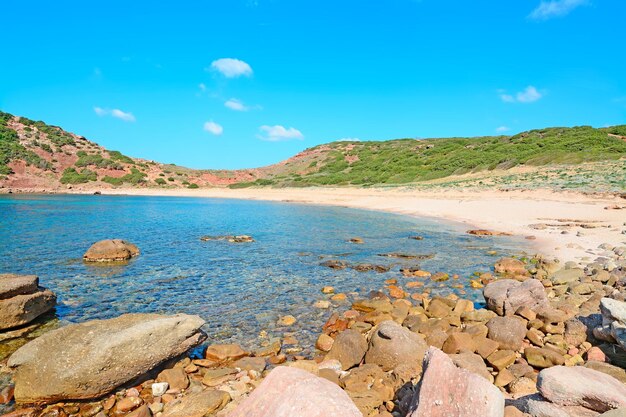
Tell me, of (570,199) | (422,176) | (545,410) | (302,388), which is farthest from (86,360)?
(422,176)

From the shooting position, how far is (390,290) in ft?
36.1

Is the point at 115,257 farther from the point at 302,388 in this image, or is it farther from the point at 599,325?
the point at 599,325

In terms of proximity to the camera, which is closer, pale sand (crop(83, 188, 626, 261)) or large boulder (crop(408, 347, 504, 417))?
large boulder (crop(408, 347, 504, 417))

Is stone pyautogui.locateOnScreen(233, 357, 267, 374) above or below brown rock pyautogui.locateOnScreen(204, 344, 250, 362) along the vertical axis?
below

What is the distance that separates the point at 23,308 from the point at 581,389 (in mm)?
9914

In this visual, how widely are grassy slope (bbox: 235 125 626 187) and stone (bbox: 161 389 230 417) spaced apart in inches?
2046

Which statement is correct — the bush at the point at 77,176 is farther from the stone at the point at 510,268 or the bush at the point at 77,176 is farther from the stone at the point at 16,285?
the stone at the point at 510,268

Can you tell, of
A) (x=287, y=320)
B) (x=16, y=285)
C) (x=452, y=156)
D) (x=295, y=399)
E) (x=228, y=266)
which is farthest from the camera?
(x=452, y=156)

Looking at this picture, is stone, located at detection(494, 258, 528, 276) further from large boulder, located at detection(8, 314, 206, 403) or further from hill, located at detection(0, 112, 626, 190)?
hill, located at detection(0, 112, 626, 190)

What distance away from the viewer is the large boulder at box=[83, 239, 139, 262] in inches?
572

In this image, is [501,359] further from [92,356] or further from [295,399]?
[92,356]

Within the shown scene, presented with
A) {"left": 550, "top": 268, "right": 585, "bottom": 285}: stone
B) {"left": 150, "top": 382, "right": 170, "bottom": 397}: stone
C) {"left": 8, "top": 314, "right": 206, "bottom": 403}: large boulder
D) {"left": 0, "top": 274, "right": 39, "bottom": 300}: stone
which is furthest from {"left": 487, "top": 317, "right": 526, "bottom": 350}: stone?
{"left": 0, "top": 274, "right": 39, "bottom": 300}: stone

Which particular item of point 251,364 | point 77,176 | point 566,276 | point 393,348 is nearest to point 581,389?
point 393,348

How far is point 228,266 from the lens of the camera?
551 inches
